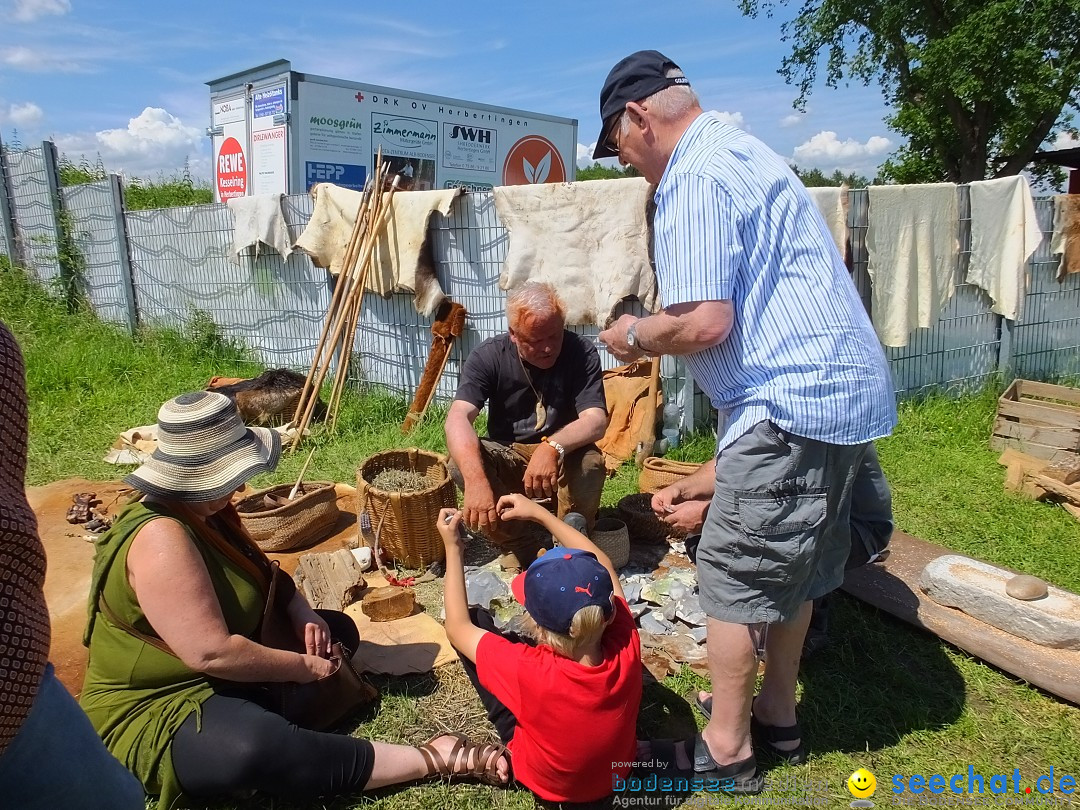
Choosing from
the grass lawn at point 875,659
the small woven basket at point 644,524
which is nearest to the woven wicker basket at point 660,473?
the grass lawn at point 875,659

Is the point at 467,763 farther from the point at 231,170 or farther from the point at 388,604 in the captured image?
the point at 231,170

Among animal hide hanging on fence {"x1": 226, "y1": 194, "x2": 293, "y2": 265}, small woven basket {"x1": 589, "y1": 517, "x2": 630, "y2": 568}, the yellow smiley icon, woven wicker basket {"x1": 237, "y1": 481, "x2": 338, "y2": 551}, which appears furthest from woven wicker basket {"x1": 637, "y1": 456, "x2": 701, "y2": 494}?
animal hide hanging on fence {"x1": 226, "y1": 194, "x2": 293, "y2": 265}

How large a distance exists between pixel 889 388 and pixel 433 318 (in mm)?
4739

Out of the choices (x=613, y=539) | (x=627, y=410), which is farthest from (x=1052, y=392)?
(x=613, y=539)

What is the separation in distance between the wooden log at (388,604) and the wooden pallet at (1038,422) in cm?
452

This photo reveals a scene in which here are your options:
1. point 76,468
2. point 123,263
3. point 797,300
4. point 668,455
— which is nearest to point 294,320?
point 76,468

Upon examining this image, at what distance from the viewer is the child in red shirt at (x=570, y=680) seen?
6.55 feet

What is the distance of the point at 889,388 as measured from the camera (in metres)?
2.09

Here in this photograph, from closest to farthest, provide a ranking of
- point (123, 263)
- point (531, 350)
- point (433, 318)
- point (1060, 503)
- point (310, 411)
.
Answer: point (531, 350)
point (1060, 503)
point (310, 411)
point (433, 318)
point (123, 263)

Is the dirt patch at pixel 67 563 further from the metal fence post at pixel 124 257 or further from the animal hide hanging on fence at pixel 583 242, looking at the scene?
the metal fence post at pixel 124 257

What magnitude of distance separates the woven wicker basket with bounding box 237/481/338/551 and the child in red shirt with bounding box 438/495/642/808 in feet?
7.10

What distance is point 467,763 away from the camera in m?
2.35

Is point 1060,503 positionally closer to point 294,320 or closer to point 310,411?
point 310,411

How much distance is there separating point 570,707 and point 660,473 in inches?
108
